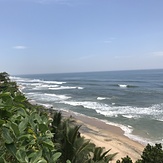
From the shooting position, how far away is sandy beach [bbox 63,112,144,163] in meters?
19.2

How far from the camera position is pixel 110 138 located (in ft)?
75.1

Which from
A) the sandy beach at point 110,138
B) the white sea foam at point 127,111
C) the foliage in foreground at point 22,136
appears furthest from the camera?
the white sea foam at point 127,111

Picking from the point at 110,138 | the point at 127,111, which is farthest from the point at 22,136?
the point at 127,111

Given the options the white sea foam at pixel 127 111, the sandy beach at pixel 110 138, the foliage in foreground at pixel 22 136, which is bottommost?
the sandy beach at pixel 110 138

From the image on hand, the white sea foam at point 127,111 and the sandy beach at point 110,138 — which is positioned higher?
the white sea foam at point 127,111

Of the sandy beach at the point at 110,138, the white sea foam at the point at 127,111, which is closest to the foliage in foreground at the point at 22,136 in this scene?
the sandy beach at the point at 110,138

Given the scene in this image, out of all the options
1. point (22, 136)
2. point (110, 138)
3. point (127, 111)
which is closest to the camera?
point (22, 136)

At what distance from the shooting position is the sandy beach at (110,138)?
63.1ft

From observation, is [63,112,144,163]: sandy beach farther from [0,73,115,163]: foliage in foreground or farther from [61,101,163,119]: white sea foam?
[0,73,115,163]: foliage in foreground

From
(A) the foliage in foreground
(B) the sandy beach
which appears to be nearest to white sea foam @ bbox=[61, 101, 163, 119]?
(B) the sandy beach

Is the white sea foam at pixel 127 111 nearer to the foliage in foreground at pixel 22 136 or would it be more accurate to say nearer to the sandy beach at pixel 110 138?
the sandy beach at pixel 110 138

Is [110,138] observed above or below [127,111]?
below

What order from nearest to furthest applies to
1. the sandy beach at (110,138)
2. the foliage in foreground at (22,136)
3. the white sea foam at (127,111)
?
the foliage in foreground at (22,136)
the sandy beach at (110,138)
the white sea foam at (127,111)

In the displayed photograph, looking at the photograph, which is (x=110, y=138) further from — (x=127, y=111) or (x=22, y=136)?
(x=22, y=136)
